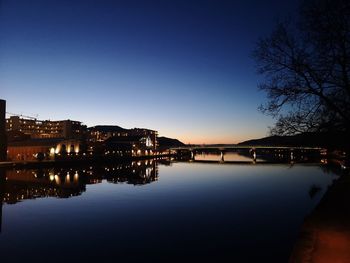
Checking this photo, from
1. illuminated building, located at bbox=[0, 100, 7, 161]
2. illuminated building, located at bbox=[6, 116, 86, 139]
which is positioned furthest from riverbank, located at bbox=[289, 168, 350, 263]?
illuminated building, located at bbox=[6, 116, 86, 139]

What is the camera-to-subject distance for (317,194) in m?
38.7

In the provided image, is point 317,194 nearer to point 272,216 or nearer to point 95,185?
point 272,216

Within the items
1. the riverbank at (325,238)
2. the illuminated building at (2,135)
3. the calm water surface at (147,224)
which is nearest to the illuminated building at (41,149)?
the illuminated building at (2,135)

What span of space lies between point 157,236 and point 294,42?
1347 centimetres

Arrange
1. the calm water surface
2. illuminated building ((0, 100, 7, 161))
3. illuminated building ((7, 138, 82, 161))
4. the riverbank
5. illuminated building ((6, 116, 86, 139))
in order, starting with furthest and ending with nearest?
illuminated building ((6, 116, 86, 139))
illuminated building ((7, 138, 82, 161))
illuminated building ((0, 100, 7, 161))
the calm water surface
the riverbank

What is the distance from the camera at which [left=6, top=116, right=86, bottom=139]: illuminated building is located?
16100cm

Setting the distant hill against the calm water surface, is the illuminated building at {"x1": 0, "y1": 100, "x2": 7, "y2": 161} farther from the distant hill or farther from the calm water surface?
the distant hill

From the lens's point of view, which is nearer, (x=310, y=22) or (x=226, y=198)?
(x=310, y=22)

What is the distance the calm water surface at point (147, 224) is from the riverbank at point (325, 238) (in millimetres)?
2925

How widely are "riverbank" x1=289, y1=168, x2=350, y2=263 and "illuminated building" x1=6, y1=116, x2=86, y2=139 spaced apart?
15061 cm

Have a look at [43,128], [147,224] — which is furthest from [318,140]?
[43,128]

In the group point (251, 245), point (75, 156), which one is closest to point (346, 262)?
point (251, 245)

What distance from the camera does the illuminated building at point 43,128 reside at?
16100 centimetres

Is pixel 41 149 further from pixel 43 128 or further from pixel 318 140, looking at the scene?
pixel 43 128
